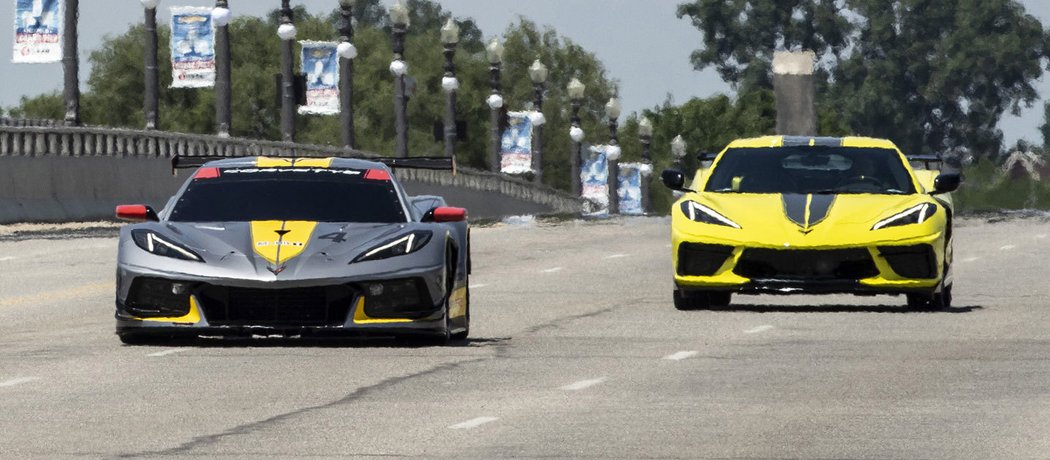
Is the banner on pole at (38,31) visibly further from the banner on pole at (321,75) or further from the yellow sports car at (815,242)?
the yellow sports car at (815,242)

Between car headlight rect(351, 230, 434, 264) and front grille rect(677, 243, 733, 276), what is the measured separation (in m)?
4.33

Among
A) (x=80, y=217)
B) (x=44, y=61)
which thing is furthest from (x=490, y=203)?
(x=80, y=217)

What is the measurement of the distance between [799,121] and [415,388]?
47.3m

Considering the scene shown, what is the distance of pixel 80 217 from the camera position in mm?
43250

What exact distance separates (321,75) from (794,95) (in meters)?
13.0

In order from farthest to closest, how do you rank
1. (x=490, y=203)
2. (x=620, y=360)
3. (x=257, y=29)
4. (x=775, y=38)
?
(x=775, y=38)
(x=257, y=29)
(x=490, y=203)
(x=620, y=360)

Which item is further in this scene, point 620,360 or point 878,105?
point 878,105

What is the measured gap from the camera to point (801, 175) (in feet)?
76.6

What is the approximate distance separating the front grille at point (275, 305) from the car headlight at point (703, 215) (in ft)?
16.6

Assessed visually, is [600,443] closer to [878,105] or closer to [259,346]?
[259,346]

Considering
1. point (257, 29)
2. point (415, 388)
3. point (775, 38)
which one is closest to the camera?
point (415, 388)

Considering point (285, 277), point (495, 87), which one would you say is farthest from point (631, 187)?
point (285, 277)

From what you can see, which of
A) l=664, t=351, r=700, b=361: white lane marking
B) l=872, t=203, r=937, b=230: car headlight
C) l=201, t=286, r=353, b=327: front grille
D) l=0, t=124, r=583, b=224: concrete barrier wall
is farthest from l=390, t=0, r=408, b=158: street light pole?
l=201, t=286, r=353, b=327: front grille

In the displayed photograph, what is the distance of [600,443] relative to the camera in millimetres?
11781
